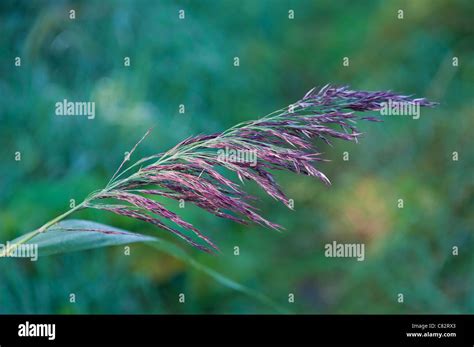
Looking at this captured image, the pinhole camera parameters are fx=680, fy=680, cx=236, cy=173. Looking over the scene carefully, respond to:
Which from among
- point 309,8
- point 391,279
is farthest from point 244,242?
point 309,8

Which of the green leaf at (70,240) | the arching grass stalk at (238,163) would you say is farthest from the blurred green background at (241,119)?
the arching grass stalk at (238,163)

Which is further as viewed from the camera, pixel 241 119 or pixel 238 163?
pixel 241 119

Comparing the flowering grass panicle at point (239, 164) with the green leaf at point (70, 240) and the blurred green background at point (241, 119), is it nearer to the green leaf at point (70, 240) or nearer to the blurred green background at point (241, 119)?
the green leaf at point (70, 240)

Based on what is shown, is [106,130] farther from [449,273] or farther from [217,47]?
[449,273]

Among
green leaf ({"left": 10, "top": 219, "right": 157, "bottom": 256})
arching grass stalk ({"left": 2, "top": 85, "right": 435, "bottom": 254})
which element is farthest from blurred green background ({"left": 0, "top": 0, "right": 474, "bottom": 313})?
arching grass stalk ({"left": 2, "top": 85, "right": 435, "bottom": 254})

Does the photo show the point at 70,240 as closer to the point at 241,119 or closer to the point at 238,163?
the point at 238,163

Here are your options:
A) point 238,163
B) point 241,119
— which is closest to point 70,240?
point 238,163

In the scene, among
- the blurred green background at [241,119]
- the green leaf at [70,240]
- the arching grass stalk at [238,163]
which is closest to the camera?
the arching grass stalk at [238,163]

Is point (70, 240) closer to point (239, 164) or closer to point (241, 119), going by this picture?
point (239, 164)

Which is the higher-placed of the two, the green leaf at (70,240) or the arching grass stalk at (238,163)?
the arching grass stalk at (238,163)

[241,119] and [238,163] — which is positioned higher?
[241,119]
